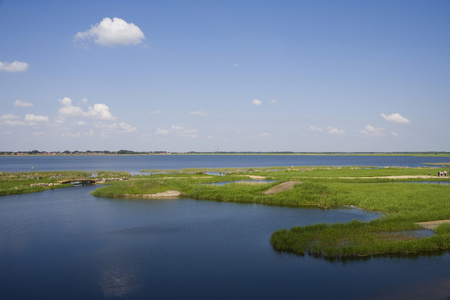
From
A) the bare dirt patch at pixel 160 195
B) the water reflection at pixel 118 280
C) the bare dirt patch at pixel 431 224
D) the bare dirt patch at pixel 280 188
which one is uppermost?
the bare dirt patch at pixel 280 188

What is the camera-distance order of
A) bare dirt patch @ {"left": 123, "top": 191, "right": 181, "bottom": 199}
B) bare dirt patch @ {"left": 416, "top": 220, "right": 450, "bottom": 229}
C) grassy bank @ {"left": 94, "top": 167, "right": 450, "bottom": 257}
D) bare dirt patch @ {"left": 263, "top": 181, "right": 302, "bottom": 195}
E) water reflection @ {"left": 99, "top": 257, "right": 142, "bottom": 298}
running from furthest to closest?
1. bare dirt patch @ {"left": 123, "top": 191, "right": 181, "bottom": 199}
2. bare dirt patch @ {"left": 263, "top": 181, "right": 302, "bottom": 195}
3. bare dirt patch @ {"left": 416, "top": 220, "right": 450, "bottom": 229}
4. grassy bank @ {"left": 94, "top": 167, "right": 450, "bottom": 257}
5. water reflection @ {"left": 99, "top": 257, "right": 142, "bottom": 298}

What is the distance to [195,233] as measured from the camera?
31.8m

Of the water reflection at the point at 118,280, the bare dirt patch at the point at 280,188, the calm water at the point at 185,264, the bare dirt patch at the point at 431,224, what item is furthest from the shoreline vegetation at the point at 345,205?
the water reflection at the point at 118,280

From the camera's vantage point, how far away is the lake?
19.5m

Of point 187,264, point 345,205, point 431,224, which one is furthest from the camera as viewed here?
point 345,205

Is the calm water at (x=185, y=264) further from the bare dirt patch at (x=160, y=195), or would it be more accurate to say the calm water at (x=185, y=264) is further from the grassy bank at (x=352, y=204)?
the bare dirt patch at (x=160, y=195)

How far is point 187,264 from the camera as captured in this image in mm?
23703

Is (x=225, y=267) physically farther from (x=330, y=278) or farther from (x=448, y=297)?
(x=448, y=297)

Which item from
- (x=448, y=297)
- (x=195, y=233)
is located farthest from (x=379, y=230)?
(x=195, y=233)

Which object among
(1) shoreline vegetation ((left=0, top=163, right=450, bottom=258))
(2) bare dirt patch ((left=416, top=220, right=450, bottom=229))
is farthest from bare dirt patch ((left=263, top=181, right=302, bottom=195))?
(2) bare dirt patch ((left=416, top=220, right=450, bottom=229))

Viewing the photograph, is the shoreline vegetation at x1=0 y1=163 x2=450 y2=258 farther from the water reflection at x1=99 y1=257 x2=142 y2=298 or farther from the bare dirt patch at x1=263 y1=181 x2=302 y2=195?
the water reflection at x1=99 y1=257 x2=142 y2=298

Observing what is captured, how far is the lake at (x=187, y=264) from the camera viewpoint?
19484 mm

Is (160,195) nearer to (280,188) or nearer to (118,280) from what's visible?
(280,188)

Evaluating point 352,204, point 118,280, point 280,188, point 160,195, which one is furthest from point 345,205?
point 118,280
